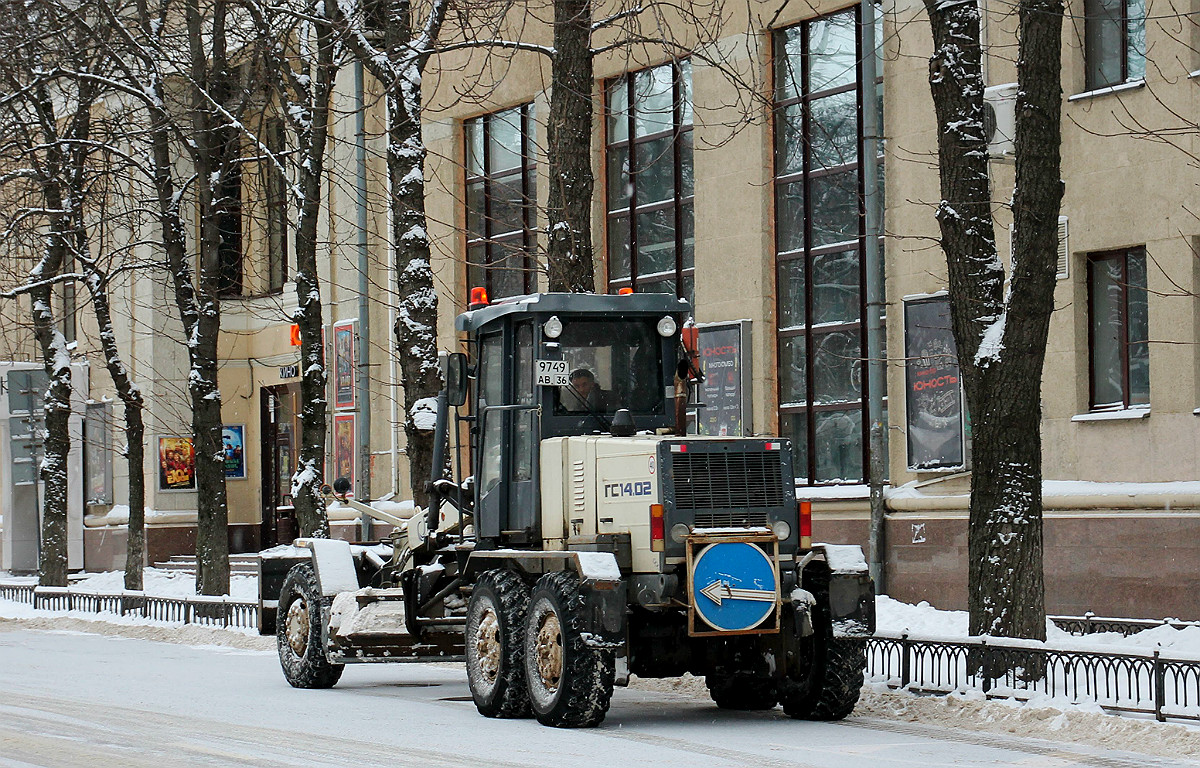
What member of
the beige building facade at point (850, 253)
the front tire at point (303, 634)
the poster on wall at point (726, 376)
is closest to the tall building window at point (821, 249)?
the beige building facade at point (850, 253)

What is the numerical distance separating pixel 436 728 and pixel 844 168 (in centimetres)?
1282

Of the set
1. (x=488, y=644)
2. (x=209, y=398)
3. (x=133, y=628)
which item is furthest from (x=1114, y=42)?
(x=133, y=628)

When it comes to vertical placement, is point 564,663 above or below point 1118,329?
below

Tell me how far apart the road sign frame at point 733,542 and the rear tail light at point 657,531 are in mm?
181

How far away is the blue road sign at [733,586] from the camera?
11.8 m

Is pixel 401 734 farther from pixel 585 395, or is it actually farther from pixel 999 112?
pixel 999 112

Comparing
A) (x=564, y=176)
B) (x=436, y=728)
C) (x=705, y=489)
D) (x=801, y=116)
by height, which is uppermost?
(x=801, y=116)

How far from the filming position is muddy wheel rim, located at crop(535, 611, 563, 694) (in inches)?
473

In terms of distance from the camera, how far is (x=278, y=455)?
3925cm

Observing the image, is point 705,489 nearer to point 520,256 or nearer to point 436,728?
point 436,728

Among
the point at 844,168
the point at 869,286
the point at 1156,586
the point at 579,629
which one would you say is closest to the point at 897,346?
the point at 869,286

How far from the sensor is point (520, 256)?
28.5m

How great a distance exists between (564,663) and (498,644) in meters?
1.20

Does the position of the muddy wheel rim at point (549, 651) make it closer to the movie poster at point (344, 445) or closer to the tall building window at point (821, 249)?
the tall building window at point (821, 249)
